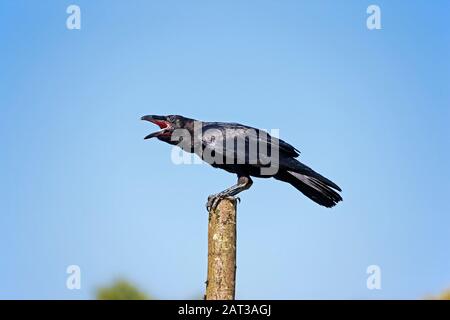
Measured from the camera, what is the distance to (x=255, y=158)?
10492mm

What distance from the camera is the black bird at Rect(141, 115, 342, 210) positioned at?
10516 millimetres

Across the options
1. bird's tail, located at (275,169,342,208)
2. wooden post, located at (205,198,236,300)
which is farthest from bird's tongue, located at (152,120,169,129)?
wooden post, located at (205,198,236,300)

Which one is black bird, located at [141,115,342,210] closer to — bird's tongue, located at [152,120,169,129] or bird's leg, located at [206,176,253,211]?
bird's leg, located at [206,176,253,211]

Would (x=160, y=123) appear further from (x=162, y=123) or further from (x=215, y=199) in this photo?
(x=215, y=199)

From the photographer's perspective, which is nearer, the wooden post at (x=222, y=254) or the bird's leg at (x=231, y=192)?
the wooden post at (x=222, y=254)

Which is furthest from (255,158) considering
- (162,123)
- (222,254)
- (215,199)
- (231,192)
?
(222,254)

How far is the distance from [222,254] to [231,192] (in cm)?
183

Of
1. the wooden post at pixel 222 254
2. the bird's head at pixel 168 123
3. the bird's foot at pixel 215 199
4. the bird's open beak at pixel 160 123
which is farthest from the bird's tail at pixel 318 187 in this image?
the wooden post at pixel 222 254

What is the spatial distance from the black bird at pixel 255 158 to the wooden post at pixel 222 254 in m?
1.55

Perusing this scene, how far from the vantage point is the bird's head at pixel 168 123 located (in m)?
11.2

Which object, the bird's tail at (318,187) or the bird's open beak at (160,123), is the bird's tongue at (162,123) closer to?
the bird's open beak at (160,123)
